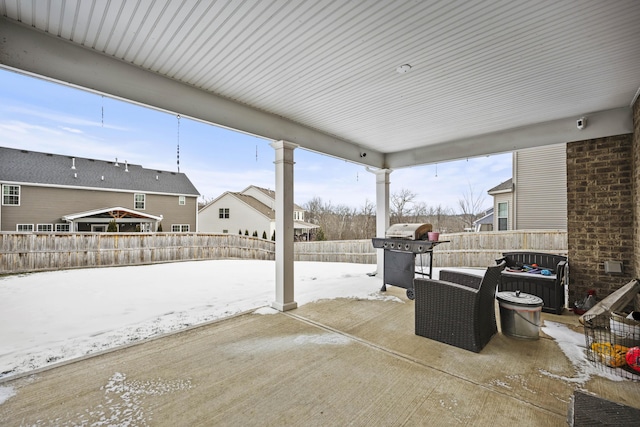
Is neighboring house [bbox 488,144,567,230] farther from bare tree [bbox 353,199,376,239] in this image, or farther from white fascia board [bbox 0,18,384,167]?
bare tree [bbox 353,199,376,239]

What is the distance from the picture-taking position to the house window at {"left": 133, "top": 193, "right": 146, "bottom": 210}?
1277 cm

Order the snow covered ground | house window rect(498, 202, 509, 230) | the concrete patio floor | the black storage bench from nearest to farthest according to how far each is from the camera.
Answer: the concrete patio floor, the snow covered ground, the black storage bench, house window rect(498, 202, 509, 230)

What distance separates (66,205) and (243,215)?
26.4 feet

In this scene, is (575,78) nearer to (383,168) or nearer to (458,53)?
(458,53)

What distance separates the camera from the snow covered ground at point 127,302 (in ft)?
9.82

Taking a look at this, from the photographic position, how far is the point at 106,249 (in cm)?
814

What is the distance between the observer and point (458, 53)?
2494 millimetres

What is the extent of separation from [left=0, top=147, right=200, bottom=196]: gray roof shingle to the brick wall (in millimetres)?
14740

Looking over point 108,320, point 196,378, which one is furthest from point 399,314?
point 108,320

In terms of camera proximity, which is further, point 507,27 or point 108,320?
point 108,320

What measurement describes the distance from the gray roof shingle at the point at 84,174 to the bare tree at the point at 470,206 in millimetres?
16191

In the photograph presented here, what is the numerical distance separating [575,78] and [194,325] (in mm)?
5299

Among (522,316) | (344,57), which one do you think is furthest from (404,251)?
(344,57)

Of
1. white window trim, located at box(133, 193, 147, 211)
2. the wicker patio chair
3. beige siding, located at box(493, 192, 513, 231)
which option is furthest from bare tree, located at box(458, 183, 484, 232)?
white window trim, located at box(133, 193, 147, 211)
